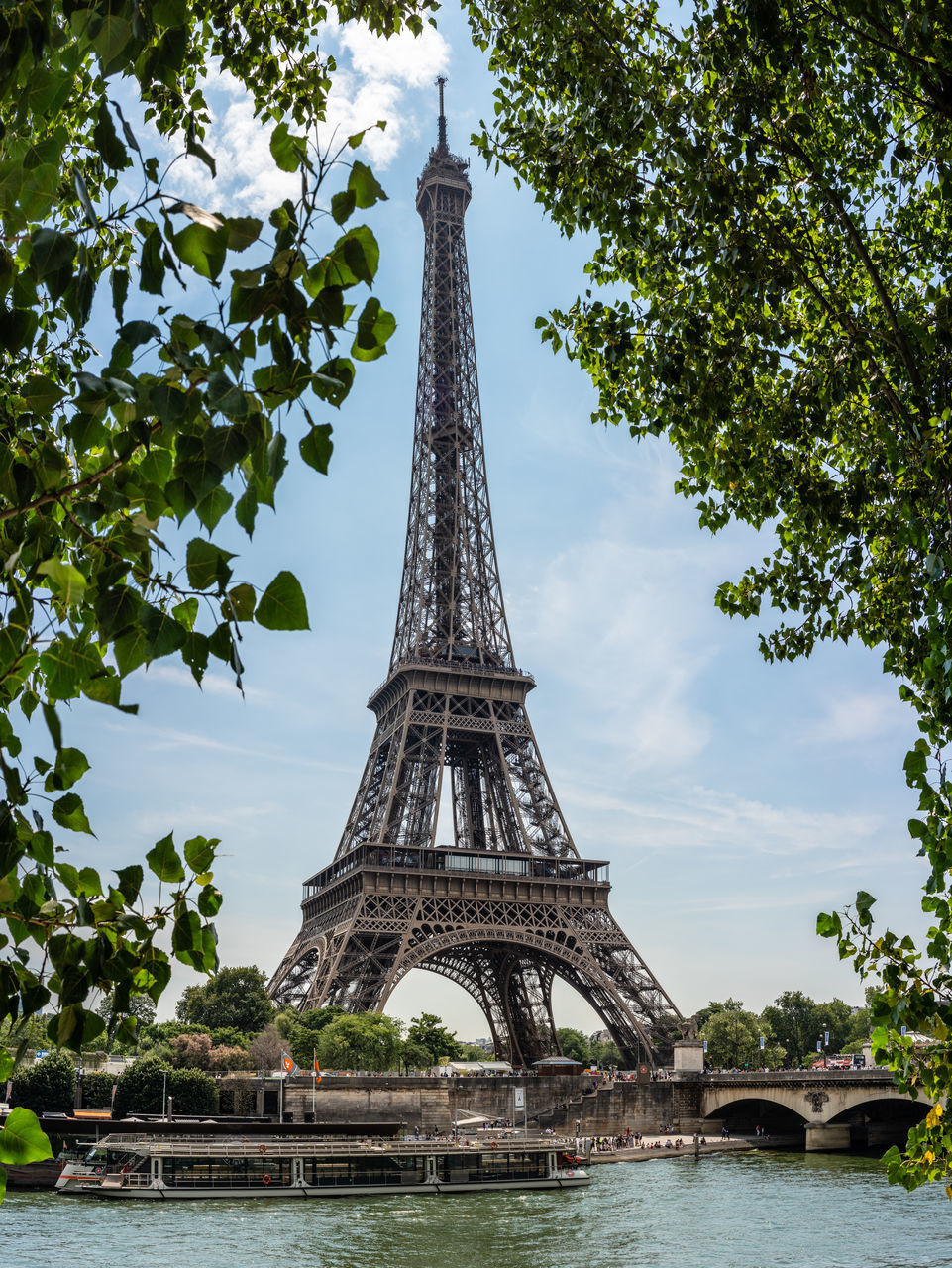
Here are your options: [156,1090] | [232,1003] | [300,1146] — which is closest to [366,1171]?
[300,1146]

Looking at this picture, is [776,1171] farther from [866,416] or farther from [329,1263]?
[866,416]

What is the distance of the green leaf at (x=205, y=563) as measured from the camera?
114 inches

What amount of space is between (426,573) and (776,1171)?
143 ft

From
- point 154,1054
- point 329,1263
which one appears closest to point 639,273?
point 329,1263

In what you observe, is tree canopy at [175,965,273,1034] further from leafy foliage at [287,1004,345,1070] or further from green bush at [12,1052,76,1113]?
green bush at [12,1052,76,1113]

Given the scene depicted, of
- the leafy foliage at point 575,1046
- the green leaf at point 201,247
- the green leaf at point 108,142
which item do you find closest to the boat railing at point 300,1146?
the green leaf at point 108,142

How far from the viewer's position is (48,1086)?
5169 cm

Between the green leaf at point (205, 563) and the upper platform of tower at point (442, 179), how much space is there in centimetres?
9145

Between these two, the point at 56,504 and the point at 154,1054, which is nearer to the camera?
the point at 56,504

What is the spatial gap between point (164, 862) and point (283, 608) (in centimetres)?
127

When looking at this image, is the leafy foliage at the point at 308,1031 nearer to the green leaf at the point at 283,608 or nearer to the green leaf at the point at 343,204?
the green leaf at the point at 283,608

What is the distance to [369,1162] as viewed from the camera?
4397 centimetres

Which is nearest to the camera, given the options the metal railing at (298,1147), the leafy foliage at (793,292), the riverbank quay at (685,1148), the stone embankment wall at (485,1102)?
the leafy foliage at (793,292)

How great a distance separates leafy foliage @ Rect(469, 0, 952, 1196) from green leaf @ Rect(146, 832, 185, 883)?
517cm
